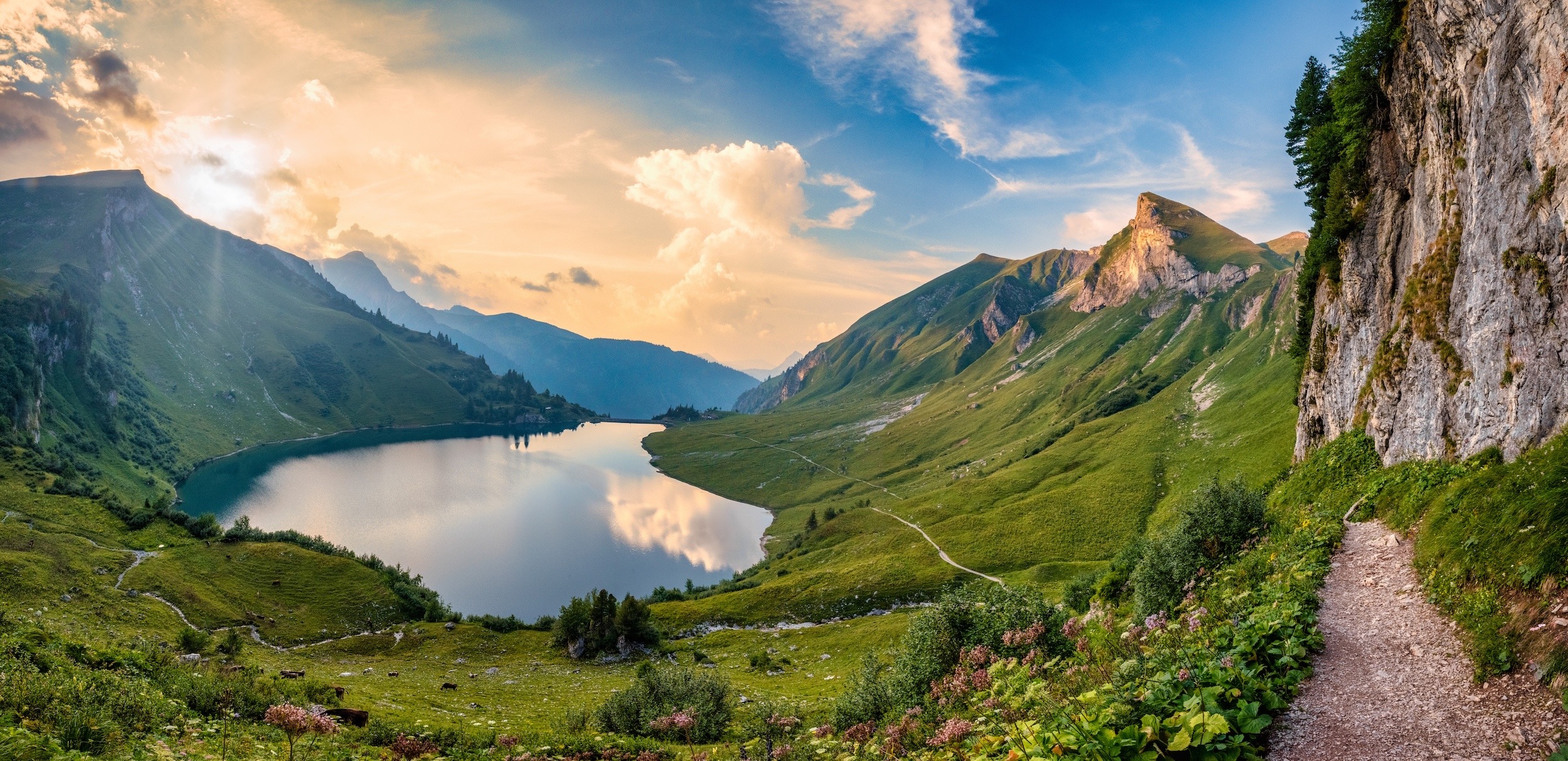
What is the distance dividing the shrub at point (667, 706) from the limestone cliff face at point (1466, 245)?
1245 inches

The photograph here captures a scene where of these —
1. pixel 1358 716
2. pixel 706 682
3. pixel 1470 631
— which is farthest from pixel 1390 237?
pixel 706 682

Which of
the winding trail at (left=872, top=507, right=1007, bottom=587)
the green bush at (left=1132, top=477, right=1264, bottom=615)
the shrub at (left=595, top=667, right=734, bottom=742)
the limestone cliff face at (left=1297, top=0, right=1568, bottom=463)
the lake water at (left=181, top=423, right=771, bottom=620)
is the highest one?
the limestone cliff face at (left=1297, top=0, right=1568, bottom=463)

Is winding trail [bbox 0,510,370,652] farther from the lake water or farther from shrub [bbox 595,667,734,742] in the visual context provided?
shrub [bbox 595,667,734,742]

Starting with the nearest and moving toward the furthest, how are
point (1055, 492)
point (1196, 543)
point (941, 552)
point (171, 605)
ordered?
point (1196, 543), point (171, 605), point (941, 552), point (1055, 492)

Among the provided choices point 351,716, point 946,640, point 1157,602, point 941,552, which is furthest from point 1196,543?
point 941,552

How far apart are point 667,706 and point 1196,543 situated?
2226cm

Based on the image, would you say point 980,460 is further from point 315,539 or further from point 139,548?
point 139,548

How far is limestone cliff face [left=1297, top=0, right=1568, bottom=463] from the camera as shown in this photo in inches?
862

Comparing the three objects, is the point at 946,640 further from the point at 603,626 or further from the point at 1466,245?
the point at 603,626

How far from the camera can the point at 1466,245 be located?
27.3 m

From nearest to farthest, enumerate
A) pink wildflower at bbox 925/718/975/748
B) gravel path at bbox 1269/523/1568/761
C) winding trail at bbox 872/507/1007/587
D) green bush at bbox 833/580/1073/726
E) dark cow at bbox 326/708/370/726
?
1. gravel path at bbox 1269/523/1568/761
2. pink wildflower at bbox 925/718/975/748
3. green bush at bbox 833/580/1073/726
4. dark cow at bbox 326/708/370/726
5. winding trail at bbox 872/507/1007/587

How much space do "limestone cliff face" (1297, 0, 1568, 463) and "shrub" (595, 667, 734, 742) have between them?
31627 millimetres

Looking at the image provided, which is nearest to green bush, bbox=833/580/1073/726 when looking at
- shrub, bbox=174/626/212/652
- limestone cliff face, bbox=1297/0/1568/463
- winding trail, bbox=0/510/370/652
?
limestone cliff face, bbox=1297/0/1568/463

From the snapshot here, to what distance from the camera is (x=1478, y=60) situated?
26.8 m
